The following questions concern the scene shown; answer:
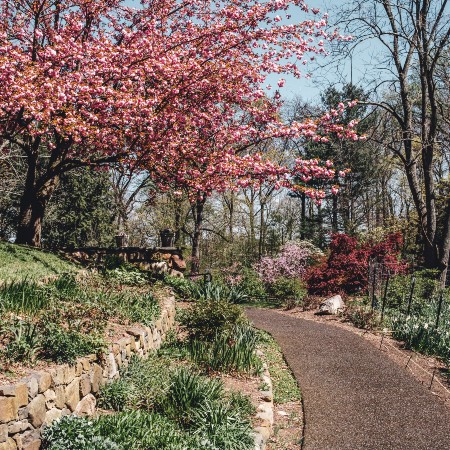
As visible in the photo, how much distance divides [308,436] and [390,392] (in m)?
1.84

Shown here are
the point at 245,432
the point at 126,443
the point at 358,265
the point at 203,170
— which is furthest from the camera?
the point at 358,265

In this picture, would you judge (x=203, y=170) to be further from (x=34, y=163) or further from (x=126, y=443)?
(x=126, y=443)

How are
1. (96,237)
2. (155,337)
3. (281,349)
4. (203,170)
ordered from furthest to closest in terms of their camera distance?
1. (96,237)
2. (203,170)
3. (281,349)
4. (155,337)

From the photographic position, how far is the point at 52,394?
398 centimetres

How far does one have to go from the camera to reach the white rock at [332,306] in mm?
12121

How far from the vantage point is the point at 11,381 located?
3621mm

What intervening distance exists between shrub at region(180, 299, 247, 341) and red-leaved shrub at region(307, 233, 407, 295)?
7.49 meters

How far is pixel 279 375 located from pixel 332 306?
5.64 metres

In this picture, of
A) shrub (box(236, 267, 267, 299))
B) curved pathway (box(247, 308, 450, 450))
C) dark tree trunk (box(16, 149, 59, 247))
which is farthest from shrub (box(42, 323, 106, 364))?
shrub (box(236, 267, 267, 299))

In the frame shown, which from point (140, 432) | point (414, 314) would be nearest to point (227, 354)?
point (140, 432)

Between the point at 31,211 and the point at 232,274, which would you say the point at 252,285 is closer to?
the point at 232,274

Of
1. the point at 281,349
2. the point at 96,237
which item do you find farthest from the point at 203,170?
the point at 96,237

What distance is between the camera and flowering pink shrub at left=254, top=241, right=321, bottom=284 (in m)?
18.8

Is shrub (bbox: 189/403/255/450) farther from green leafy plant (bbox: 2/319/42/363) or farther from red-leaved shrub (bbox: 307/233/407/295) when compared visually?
red-leaved shrub (bbox: 307/233/407/295)
